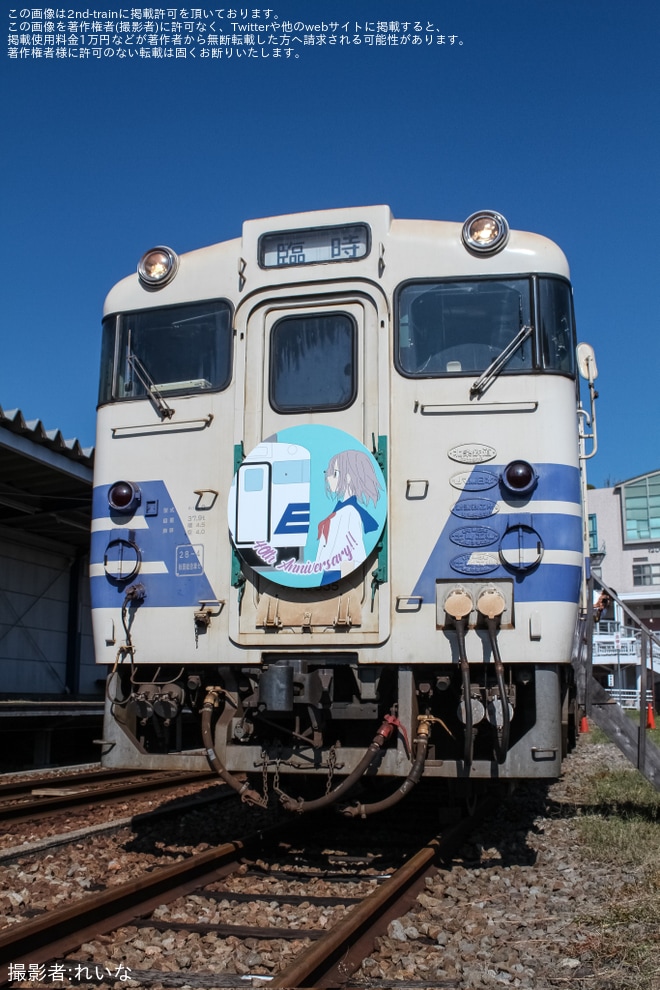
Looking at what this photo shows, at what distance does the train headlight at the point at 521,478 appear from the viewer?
5719 millimetres

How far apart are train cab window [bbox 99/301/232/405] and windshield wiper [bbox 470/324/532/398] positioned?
1.69 metres

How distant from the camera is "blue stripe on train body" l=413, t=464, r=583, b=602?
566 centimetres

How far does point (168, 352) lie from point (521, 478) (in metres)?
2.66

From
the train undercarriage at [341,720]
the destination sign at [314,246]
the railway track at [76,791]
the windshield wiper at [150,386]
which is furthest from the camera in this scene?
the railway track at [76,791]

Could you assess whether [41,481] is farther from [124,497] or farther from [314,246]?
[314,246]

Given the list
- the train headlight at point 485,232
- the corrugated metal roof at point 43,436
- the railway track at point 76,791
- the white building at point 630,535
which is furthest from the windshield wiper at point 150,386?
the white building at point 630,535

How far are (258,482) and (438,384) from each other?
1319 mm

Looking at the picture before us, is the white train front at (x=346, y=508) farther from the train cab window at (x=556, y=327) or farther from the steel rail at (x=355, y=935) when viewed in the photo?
the steel rail at (x=355, y=935)

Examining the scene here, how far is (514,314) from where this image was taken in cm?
612

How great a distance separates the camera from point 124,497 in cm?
642

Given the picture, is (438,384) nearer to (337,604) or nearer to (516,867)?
(337,604)

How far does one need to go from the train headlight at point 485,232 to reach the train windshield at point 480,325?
0.22 metres

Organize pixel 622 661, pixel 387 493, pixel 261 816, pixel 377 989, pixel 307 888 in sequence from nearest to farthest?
pixel 377 989, pixel 307 888, pixel 387 493, pixel 261 816, pixel 622 661

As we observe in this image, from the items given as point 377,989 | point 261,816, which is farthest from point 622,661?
point 377,989
